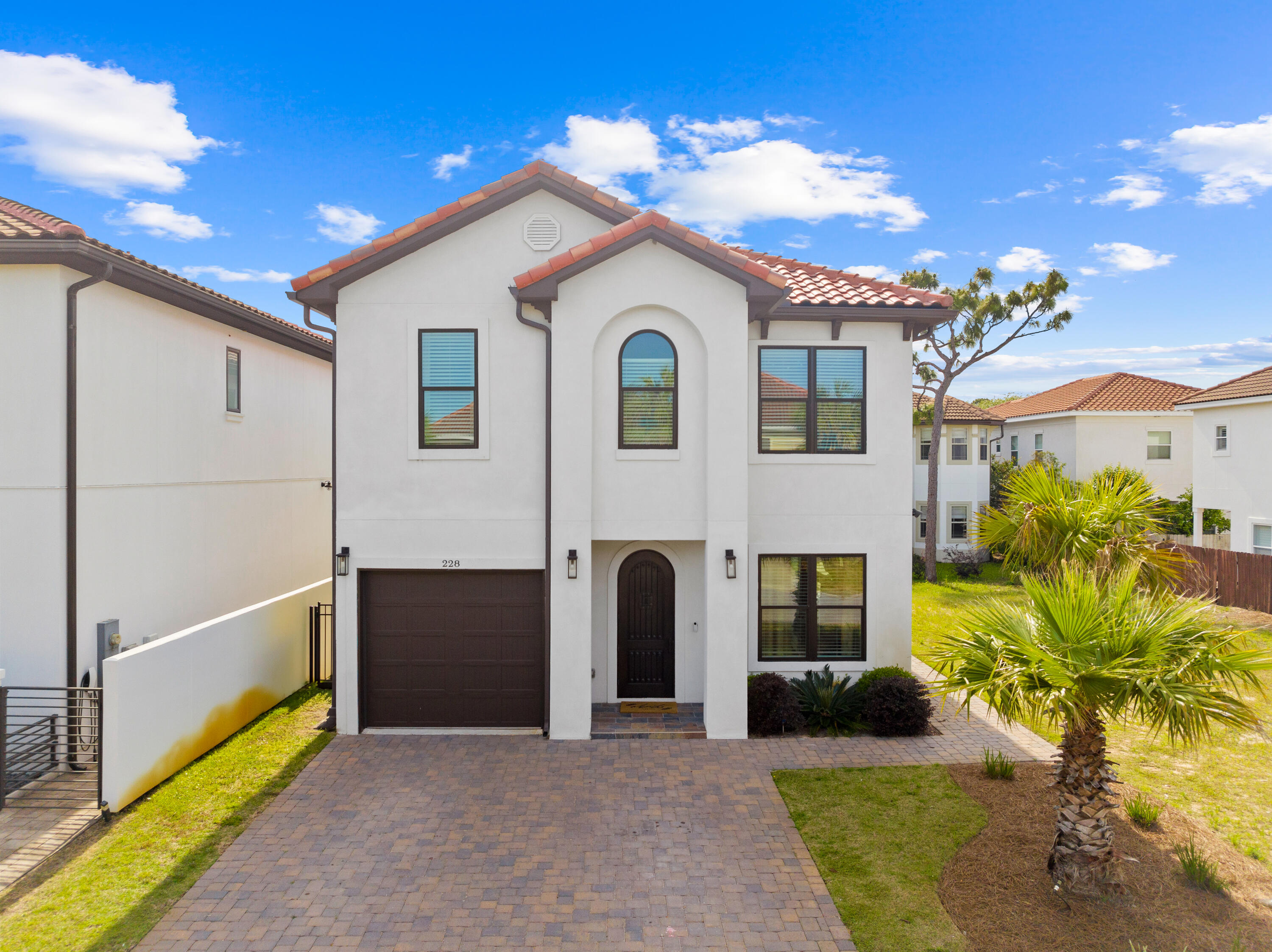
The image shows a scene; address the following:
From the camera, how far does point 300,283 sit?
35.7 ft

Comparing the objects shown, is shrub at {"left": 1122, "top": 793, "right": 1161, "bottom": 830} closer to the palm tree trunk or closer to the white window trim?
the palm tree trunk

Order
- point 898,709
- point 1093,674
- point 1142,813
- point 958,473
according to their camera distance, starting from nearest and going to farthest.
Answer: point 1093,674 → point 1142,813 → point 898,709 → point 958,473

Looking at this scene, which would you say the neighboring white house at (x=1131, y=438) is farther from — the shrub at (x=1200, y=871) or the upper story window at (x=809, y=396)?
the shrub at (x=1200, y=871)

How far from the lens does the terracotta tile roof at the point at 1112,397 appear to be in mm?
32406

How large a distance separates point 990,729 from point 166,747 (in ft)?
39.1

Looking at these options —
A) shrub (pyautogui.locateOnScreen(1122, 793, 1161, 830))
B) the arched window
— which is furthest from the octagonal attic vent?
shrub (pyautogui.locateOnScreen(1122, 793, 1161, 830))

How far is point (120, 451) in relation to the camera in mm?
10594

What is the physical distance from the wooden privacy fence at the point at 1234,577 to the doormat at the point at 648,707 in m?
15.1

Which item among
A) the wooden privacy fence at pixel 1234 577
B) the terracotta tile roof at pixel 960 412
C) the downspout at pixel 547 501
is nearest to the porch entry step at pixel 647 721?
the downspout at pixel 547 501

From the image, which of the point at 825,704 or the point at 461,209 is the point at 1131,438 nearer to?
the point at 825,704

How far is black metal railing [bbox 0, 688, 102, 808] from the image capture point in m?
8.31

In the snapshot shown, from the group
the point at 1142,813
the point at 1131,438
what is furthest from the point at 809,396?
the point at 1131,438

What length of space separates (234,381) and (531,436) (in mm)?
6836

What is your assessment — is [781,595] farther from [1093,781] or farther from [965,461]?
[965,461]
